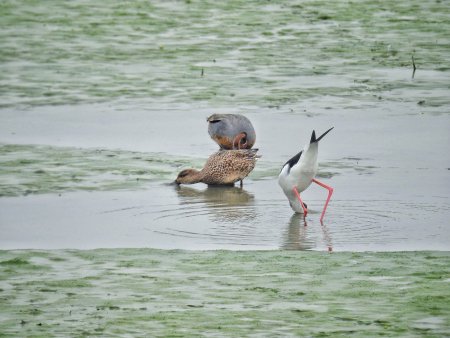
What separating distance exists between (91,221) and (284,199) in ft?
6.16

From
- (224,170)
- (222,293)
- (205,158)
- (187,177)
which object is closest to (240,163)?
(224,170)

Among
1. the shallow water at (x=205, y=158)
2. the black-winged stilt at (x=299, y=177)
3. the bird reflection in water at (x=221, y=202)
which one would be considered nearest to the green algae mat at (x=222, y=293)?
Result: the shallow water at (x=205, y=158)

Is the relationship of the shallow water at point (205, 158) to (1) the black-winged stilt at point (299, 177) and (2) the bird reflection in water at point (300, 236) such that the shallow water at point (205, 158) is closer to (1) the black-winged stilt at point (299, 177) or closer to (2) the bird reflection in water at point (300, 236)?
(2) the bird reflection in water at point (300, 236)

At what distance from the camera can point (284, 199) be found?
1220 cm

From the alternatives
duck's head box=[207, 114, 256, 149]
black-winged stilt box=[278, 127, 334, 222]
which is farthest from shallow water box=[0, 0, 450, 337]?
duck's head box=[207, 114, 256, 149]

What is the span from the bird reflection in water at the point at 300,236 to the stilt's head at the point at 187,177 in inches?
64.6

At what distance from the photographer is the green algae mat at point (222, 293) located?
305 inches

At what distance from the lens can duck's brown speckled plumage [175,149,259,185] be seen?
42.3 feet

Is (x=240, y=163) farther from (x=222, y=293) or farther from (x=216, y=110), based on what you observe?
(x=222, y=293)

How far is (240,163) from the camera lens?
42.2 feet

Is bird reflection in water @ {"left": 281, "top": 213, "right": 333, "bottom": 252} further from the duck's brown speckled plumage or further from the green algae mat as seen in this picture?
the duck's brown speckled plumage

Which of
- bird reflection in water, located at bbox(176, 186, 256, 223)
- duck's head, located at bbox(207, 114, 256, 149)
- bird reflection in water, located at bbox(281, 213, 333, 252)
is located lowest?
bird reflection in water, located at bbox(176, 186, 256, 223)

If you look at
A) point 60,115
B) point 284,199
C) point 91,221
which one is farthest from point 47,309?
point 60,115

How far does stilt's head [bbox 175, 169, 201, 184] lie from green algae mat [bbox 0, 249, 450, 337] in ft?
9.83
